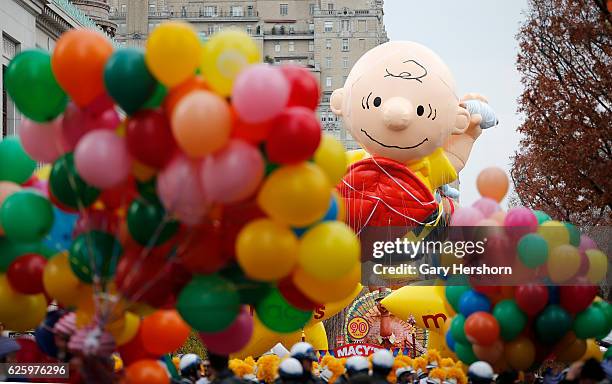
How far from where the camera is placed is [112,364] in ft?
29.3

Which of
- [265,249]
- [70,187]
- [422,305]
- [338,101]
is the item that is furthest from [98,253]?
[338,101]

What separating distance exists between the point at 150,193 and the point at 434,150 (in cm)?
833

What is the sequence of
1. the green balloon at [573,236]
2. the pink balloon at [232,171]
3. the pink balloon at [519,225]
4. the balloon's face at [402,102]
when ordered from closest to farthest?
the pink balloon at [232,171] < the pink balloon at [519,225] < the green balloon at [573,236] < the balloon's face at [402,102]

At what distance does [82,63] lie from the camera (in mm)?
8664

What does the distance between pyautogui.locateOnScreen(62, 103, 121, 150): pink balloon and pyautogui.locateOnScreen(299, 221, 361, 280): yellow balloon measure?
5.72ft

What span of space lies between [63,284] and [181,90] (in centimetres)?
207

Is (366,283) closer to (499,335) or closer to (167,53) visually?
(499,335)

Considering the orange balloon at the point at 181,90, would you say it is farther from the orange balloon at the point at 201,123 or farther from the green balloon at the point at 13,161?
the green balloon at the point at 13,161

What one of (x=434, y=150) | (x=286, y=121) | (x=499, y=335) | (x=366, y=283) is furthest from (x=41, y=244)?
(x=434, y=150)

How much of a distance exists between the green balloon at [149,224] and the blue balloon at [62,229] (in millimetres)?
1083

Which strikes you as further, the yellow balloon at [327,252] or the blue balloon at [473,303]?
the blue balloon at [473,303]

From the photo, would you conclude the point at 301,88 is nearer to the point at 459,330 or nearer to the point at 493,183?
the point at 493,183

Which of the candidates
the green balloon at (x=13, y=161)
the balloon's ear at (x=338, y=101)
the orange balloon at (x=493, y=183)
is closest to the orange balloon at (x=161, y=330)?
the green balloon at (x=13, y=161)

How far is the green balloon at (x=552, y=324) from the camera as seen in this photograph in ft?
38.7
